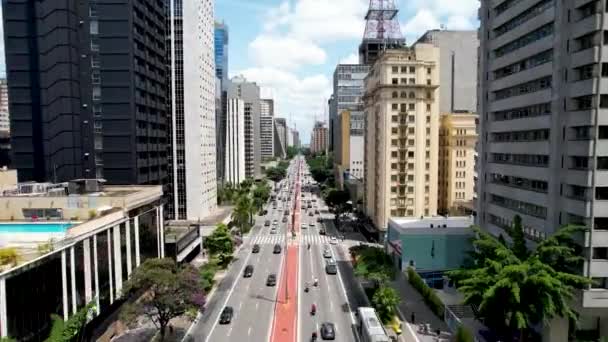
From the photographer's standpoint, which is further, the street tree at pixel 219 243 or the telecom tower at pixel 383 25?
the telecom tower at pixel 383 25

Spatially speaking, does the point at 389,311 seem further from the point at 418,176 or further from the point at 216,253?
the point at 418,176

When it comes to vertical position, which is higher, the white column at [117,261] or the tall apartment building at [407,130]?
the tall apartment building at [407,130]

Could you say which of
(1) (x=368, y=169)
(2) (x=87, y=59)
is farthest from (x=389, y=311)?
(1) (x=368, y=169)

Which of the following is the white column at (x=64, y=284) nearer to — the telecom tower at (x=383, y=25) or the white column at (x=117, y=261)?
the white column at (x=117, y=261)

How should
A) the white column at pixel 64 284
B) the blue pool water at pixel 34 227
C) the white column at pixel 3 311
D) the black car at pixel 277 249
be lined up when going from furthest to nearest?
the black car at pixel 277 249 → the blue pool water at pixel 34 227 → the white column at pixel 64 284 → the white column at pixel 3 311

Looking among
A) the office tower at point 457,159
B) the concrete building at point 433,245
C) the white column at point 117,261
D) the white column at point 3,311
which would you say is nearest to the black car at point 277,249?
the concrete building at point 433,245

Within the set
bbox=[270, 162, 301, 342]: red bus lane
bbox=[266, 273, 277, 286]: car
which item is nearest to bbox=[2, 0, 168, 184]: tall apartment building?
bbox=[266, 273, 277, 286]: car
